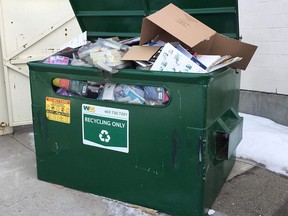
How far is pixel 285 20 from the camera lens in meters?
4.04

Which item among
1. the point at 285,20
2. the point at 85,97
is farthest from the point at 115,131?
the point at 285,20

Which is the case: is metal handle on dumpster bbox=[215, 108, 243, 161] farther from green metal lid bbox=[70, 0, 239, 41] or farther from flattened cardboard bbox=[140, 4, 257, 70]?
green metal lid bbox=[70, 0, 239, 41]

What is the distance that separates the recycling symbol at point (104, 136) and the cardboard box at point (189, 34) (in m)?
0.61

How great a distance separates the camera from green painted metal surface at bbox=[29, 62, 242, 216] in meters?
2.15

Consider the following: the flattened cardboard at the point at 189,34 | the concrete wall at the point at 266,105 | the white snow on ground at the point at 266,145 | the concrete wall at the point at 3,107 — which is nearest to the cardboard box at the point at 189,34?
the flattened cardboard at the point at 189,34

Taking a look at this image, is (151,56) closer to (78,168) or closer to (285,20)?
(78,168)

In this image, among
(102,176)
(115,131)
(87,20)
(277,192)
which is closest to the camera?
(115,131)

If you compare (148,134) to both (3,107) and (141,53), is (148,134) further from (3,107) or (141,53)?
(3,107)

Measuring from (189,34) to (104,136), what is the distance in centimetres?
97

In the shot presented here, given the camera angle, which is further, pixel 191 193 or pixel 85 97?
pixel 85 97

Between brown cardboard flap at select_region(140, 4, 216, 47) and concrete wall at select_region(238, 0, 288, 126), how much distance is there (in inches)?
84.4

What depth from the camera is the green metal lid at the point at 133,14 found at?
2.63 m

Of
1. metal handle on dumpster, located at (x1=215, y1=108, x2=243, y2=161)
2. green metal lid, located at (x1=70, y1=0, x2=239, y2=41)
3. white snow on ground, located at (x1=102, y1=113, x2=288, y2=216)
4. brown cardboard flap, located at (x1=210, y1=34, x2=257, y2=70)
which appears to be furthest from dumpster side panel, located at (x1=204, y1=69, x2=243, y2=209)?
green metal lid, located at (x1=70, y1=0, x2=239, y2=41)

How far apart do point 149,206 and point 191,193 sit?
365 millimetres
